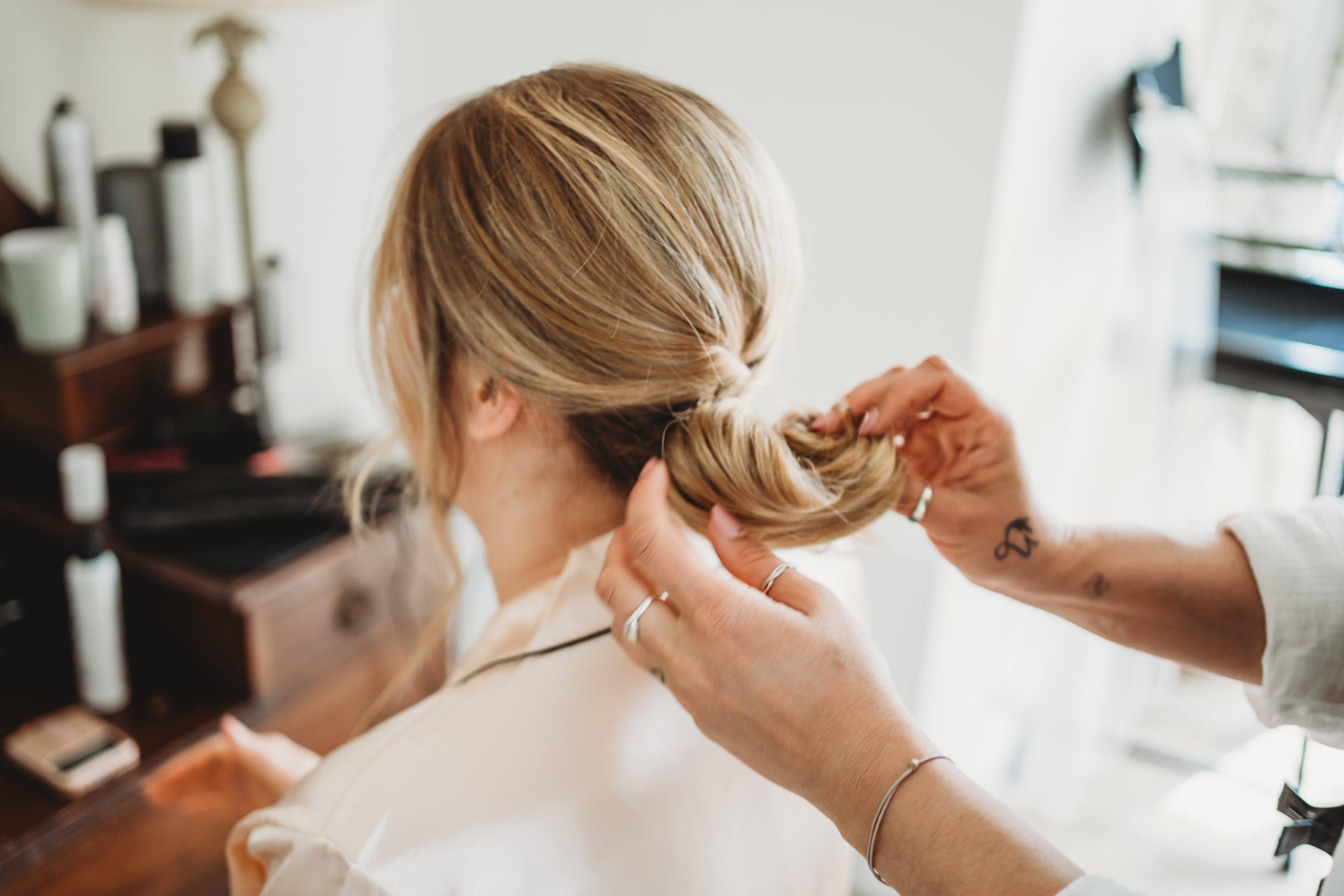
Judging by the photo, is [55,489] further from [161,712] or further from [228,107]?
[228,107]

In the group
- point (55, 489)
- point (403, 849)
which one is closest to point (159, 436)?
point (55, 489)

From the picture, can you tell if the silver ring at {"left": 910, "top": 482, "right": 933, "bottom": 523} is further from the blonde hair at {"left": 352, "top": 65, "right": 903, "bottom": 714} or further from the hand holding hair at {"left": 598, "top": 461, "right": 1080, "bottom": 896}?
the hand holding hair at {"left": 598, "top": 461, "right": 1080, "bottom": 896}

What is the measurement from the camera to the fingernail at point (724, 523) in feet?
2.24

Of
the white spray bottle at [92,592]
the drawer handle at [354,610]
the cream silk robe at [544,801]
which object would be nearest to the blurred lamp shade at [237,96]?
the white spray bottle at [92,592]

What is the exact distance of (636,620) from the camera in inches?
24.4

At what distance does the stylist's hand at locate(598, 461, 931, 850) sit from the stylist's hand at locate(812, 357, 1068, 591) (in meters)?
0.29

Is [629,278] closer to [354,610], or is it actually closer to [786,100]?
[786,100]

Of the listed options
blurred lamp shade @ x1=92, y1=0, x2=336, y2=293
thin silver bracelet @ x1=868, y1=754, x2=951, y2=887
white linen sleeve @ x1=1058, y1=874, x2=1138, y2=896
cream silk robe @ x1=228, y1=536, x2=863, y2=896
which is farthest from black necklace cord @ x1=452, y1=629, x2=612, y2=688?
blurred lamp shade @ x1=92, y1=0, x2=336, y2=293

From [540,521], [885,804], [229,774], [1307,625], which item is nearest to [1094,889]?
[885,804]

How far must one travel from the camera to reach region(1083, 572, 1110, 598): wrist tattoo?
0.87 meters

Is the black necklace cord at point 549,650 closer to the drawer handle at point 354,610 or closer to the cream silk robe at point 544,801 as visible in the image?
the cream silk robe at point 544,801

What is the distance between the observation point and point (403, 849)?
606 millimetres

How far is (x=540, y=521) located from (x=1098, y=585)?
512mm

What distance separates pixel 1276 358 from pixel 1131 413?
225 millimetres
